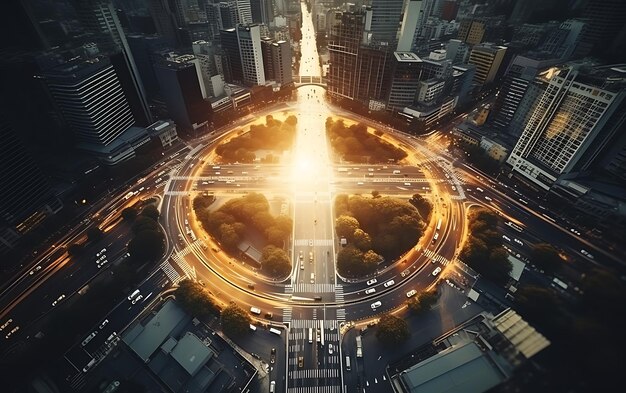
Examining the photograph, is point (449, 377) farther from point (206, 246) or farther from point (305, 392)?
point (206, 246)

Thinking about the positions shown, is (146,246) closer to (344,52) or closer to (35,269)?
(35,269)

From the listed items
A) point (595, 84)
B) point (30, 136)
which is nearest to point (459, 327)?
point (595, 84)

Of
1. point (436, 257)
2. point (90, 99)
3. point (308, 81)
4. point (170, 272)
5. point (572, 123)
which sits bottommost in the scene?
point (170, 272)

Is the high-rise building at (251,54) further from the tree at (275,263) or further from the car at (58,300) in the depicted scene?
the car at (58,300)

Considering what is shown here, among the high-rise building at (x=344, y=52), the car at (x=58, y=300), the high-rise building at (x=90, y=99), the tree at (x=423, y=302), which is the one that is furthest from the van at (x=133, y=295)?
the high-rise building at (x=344, y=52)

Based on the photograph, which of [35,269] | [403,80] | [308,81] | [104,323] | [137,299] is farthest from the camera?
[308,81]

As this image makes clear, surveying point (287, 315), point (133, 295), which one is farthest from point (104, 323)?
point (287, 315)

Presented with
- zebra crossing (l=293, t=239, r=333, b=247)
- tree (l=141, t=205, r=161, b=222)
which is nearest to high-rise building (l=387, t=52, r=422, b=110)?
zebra crossing (l=293, t=239, r=333, b=247)
